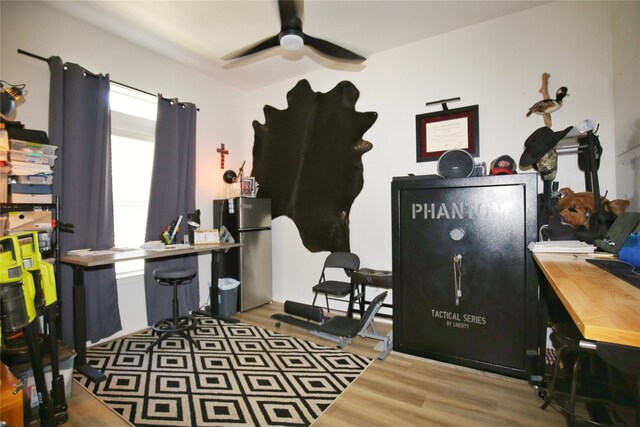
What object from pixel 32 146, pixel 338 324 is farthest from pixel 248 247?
pixel 32 146

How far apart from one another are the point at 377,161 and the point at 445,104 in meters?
0.87

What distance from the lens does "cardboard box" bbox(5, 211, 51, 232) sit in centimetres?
197

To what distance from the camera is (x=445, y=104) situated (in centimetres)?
299

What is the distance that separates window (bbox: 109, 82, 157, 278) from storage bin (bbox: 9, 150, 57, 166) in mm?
705

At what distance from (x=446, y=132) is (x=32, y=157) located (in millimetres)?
3420

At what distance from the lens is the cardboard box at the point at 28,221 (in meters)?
1.97

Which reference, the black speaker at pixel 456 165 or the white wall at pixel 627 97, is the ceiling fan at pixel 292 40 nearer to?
the black speaker at pixel 456 165

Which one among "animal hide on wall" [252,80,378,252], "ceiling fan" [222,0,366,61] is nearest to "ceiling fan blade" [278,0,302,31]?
"ceiling fan" [222,0,366,61]

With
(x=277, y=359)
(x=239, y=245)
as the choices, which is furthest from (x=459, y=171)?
(x=239, y=245)

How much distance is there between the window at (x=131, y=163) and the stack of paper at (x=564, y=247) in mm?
3421

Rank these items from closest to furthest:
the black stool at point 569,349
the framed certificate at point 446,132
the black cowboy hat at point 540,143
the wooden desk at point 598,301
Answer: the wooden desk at point 598,301 → the black stool at point 569,349 → the black cowboy hat at point 540,143 → the framed certificate at point 446,132

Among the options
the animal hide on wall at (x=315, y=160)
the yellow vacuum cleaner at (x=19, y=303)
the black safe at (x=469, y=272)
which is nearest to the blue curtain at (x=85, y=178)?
the yellow vacuum cleaner at (x=19, y=303)

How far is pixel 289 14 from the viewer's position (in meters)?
2.17

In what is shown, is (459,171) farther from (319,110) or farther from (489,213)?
(319,110)
